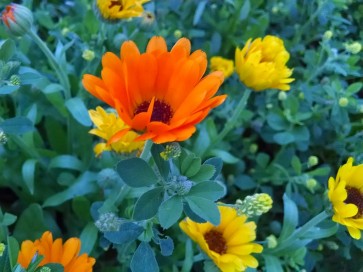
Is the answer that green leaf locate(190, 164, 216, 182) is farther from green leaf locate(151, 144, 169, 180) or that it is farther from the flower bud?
the flower bud

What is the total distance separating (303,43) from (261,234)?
0.67 meters

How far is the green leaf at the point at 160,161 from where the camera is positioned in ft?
2.91

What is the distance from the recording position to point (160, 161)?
0.90m

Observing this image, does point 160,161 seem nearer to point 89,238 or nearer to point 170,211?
point 170,211

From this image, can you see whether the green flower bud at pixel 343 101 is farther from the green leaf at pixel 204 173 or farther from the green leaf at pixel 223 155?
the green leaf at pixel 204 173

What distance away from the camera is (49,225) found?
136cm

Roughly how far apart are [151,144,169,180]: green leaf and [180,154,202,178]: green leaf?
0.10ft

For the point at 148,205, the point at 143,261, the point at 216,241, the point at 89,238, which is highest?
the point at 148,205

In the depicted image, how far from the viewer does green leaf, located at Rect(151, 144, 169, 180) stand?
2.91ft

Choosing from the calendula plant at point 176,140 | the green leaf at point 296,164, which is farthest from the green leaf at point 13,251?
the green leaf at point 296,164

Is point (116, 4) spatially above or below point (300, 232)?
above

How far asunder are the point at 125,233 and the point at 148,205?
0.37ft

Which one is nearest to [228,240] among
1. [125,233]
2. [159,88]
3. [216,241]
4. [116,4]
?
[216,241]

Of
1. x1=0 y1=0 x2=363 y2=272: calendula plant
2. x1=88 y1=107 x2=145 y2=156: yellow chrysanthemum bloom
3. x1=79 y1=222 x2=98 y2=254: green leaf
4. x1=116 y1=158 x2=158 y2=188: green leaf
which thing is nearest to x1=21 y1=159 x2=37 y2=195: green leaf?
x1=0 y1=0 x2=363 y2=272: calendula plant
